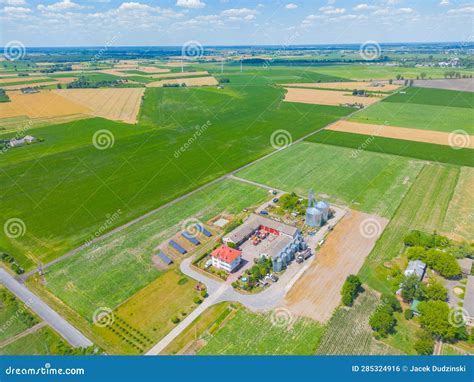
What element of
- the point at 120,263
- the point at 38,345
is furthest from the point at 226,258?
the point at 38,345

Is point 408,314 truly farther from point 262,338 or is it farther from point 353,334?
point 262,338

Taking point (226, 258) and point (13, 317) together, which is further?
point (226, 258)

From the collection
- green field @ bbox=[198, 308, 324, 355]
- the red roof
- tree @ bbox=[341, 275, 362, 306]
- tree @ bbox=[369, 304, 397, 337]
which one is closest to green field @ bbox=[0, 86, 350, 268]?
the red roof

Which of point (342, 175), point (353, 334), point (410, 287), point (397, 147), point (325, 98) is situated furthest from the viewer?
point (325, 98)

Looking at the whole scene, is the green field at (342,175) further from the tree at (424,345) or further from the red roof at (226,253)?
the tree at (424,345)

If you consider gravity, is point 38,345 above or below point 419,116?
below

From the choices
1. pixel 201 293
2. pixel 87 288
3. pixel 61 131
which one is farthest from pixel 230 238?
pixel 61 131

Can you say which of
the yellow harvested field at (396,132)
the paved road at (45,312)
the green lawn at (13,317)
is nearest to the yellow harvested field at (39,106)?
the paved road at (45,312)
